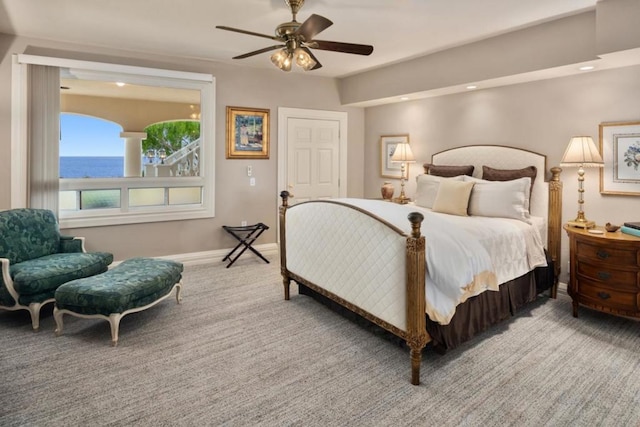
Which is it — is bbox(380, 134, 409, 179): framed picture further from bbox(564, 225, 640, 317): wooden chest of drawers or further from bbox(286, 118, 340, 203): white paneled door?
bbox(564, 225, 640, 317): wooden chest of drawers

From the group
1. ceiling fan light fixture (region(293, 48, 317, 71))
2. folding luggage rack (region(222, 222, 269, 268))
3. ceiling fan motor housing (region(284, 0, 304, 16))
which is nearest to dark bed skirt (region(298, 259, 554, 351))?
folding luggage rack (region(222, 222, 269, 268))

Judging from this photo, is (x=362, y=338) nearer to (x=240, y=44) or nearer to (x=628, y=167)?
(x=628, y=167)

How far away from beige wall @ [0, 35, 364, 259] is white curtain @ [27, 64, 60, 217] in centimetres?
19

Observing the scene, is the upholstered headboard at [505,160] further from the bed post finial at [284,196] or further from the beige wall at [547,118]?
the bed post finial at [284,196]

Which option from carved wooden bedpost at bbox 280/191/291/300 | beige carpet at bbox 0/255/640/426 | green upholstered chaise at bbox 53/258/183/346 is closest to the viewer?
beige carpet at bbox 0/255/640/426

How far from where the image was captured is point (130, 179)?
15.3ft

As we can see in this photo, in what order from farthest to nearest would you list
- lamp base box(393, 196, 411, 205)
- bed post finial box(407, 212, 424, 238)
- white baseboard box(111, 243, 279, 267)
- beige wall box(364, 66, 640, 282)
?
lamp base box(393, 196, 411, 205)
white baseboard box(111, 243, 279, 267)
beige wall box(364, 66, 640, 282)
bed post finial box(407, 212, 424, 238)

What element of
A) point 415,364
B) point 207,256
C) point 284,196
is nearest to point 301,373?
point 415,364

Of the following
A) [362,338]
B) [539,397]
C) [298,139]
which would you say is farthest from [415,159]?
[539,397]

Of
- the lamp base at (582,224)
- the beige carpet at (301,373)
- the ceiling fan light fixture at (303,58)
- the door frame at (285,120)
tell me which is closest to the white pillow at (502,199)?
the lamp base at (582,224)

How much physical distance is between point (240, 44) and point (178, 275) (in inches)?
101

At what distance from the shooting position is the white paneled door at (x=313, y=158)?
5750 mm

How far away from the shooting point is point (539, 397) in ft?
7.25

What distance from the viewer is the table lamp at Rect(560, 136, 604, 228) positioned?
3.41 metres
